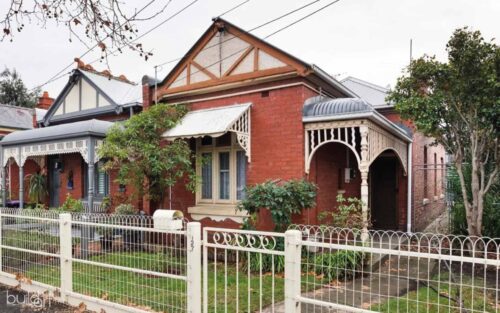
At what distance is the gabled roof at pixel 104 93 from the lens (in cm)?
1175

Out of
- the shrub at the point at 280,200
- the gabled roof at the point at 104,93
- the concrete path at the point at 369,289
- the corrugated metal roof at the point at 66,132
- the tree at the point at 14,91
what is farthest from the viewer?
the tree at the point at 14,91

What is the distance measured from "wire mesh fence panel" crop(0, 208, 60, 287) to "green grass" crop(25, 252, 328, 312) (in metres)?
0.03

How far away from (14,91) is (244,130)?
34.2 m

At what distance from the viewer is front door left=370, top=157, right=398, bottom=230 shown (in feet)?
40.7

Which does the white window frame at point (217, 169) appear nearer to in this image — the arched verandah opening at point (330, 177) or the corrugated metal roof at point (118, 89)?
the arched verandah opening at point (330, 177)

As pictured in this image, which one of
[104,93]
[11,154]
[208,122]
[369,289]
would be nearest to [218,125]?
[208,122]

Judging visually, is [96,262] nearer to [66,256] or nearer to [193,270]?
[66,256]

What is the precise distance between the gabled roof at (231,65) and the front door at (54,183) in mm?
6366

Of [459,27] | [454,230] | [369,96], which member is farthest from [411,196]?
[459,27]

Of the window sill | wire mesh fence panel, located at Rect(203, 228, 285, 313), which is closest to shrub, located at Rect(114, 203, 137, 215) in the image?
the window sill

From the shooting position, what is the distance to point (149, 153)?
884 centimetres

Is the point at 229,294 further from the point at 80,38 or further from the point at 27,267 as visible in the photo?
the point at 80,38

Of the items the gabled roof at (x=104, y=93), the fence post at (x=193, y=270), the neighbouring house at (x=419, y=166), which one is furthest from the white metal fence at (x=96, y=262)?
the neighbouring house at (x=419, y=166)

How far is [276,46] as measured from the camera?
848 cm
